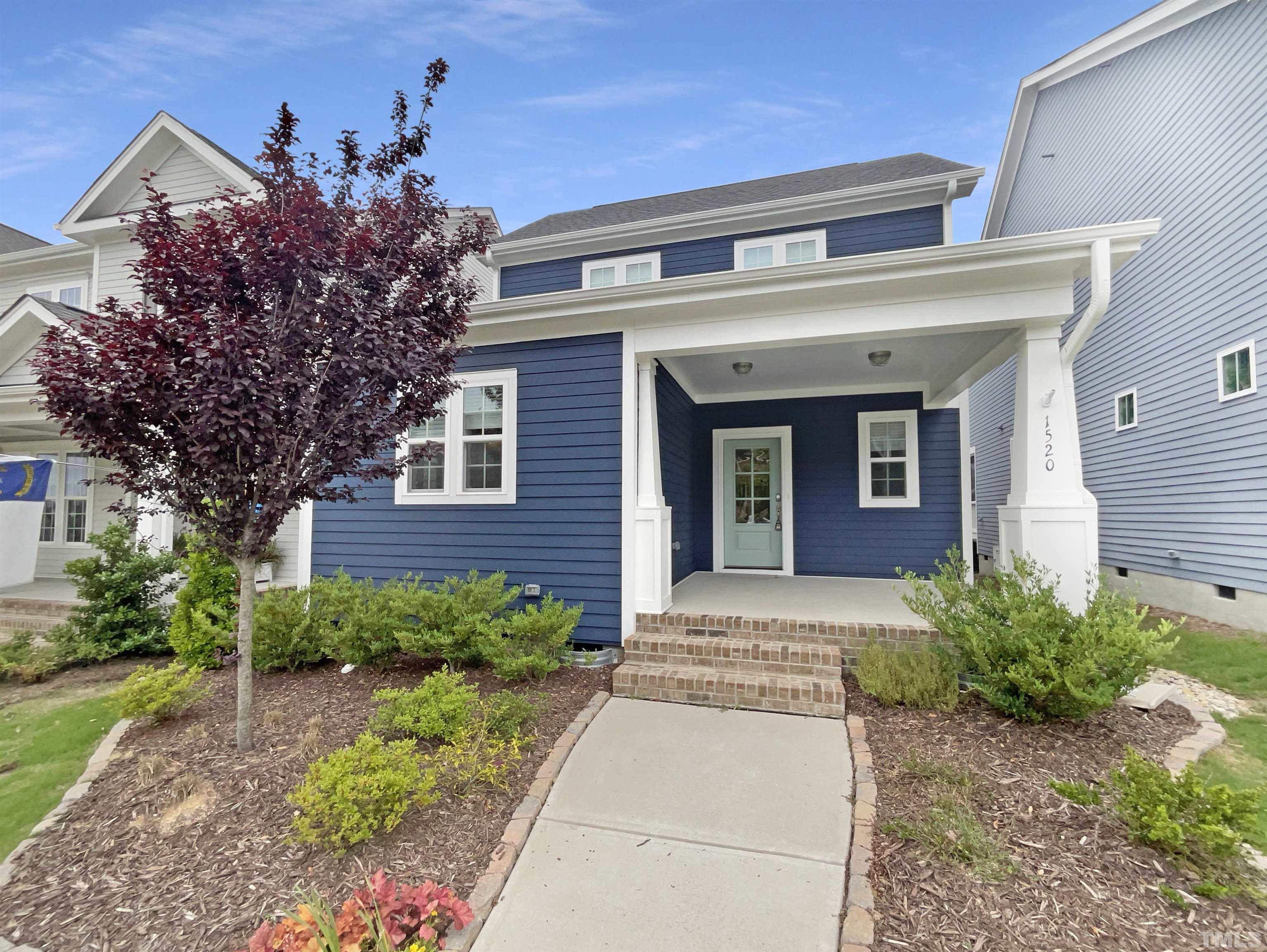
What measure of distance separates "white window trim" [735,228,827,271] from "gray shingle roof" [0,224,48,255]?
1300cm

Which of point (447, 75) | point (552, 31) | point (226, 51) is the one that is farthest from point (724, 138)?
point (447, 75)

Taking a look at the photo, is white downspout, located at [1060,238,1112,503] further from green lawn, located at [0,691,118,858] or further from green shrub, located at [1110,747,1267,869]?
green lawn, located at [0,691,118,858]

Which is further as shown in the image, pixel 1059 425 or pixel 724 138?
pixel 724 138

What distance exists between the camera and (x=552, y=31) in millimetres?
7062

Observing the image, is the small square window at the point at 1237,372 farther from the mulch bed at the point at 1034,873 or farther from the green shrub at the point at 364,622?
the green shrub at the point at 364,622

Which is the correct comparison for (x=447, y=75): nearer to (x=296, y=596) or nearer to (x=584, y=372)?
(x=584, y=372)

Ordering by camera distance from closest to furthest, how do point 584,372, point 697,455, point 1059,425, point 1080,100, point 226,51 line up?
point 1059,425 → point 584,372 → point 226,51 → point 697,455 → point 1080,100

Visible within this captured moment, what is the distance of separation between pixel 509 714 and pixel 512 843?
3.09 feet

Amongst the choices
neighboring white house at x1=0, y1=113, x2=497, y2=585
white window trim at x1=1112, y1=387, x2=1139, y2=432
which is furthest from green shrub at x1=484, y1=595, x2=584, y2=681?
white window trim at x1=1112, y1=387, x2=1139, y2=432

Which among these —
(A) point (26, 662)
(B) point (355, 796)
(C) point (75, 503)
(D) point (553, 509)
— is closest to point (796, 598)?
(D) point (553, 509)

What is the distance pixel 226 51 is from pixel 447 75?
552cm

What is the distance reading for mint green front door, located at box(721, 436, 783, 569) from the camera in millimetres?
7543

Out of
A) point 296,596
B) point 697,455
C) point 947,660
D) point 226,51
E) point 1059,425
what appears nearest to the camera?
point 947,660

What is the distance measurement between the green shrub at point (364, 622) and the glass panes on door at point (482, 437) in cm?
124
